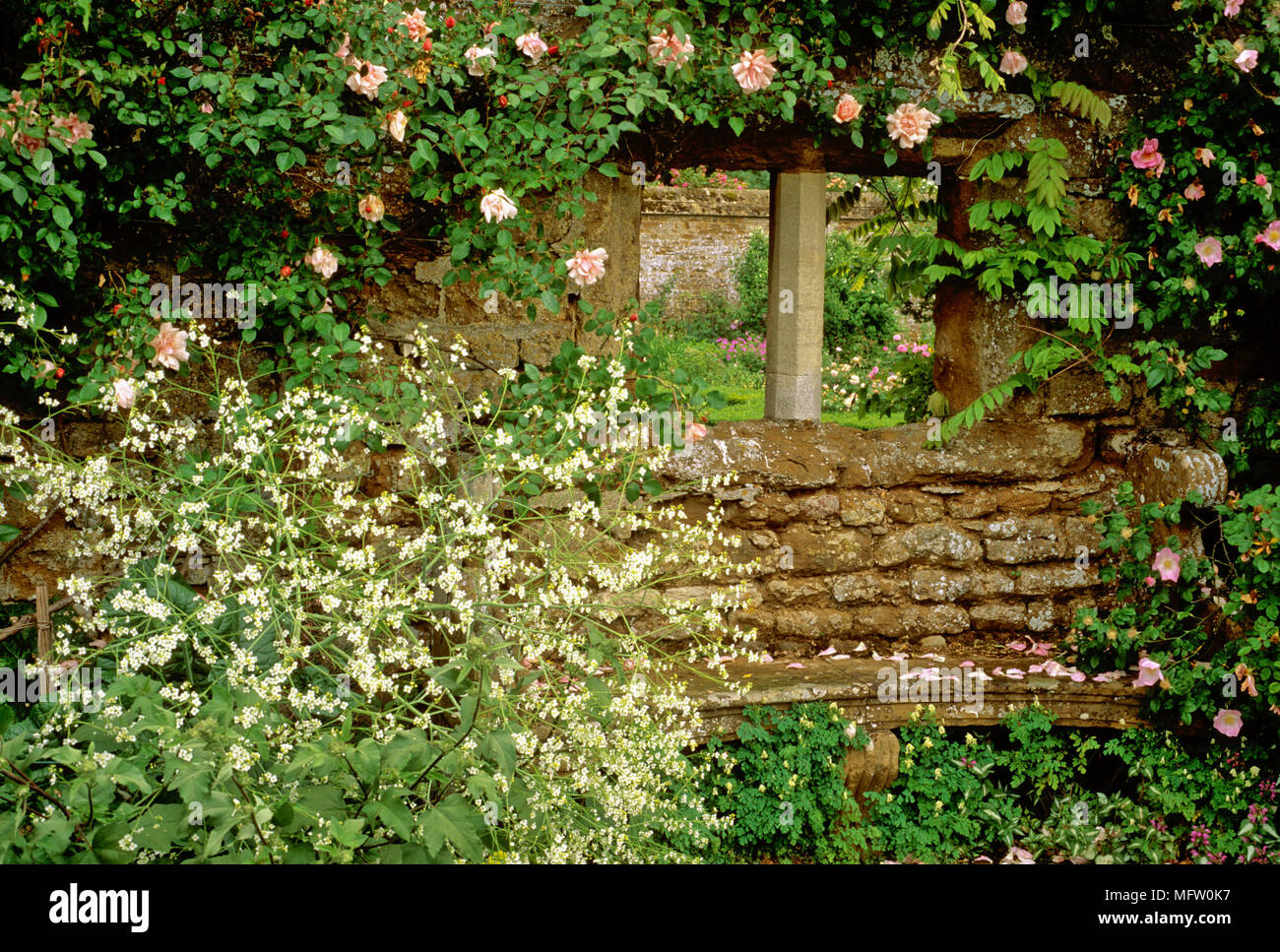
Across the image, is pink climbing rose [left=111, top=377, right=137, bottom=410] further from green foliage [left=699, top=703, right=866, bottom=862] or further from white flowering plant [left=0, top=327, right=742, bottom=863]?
green foliage [left=699, top=703, right=866, bottom=862]

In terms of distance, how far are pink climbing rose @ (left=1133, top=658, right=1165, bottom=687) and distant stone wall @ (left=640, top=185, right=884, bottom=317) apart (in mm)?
8326

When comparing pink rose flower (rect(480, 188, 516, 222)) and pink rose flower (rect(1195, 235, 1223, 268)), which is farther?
pink rose flower (rect(1195, 235, 1223, 268))

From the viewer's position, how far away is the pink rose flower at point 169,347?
3395 mm

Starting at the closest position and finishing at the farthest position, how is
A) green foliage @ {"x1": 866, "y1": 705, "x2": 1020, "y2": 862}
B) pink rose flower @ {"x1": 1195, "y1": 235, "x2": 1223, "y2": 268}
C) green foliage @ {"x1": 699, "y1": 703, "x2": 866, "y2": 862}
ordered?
green foliage @ {"x1": 699, "y1": 703, "x2": 866, "y2": 862} < green foliage @ {"x1": 866, "y1": 705, "x2": 1020, "y2": 862} < pink rose flower @ {"x1": 1195, "y1": 235, "x2": 1223, "y2": 268}

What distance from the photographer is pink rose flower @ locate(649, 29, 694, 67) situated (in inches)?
142

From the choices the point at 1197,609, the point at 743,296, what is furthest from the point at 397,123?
the point at 743,296

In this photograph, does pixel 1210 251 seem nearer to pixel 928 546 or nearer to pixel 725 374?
pixel 928 546

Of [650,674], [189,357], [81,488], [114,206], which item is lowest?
[650,674]

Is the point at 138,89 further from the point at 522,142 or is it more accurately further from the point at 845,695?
the point at 845,695

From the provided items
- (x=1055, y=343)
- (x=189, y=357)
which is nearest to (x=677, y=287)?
(x=1055, y=343)

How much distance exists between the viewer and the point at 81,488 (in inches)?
103

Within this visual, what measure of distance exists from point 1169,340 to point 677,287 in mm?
8026

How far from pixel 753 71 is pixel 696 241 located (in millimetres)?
8381

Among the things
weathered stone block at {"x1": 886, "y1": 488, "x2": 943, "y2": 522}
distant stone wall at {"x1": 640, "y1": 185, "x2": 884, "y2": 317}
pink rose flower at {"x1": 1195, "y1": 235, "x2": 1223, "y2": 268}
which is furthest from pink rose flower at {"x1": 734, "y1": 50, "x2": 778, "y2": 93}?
distant stone wall at {"x1": 640, "y1": 185, "x2": 884, "y2": 317}
